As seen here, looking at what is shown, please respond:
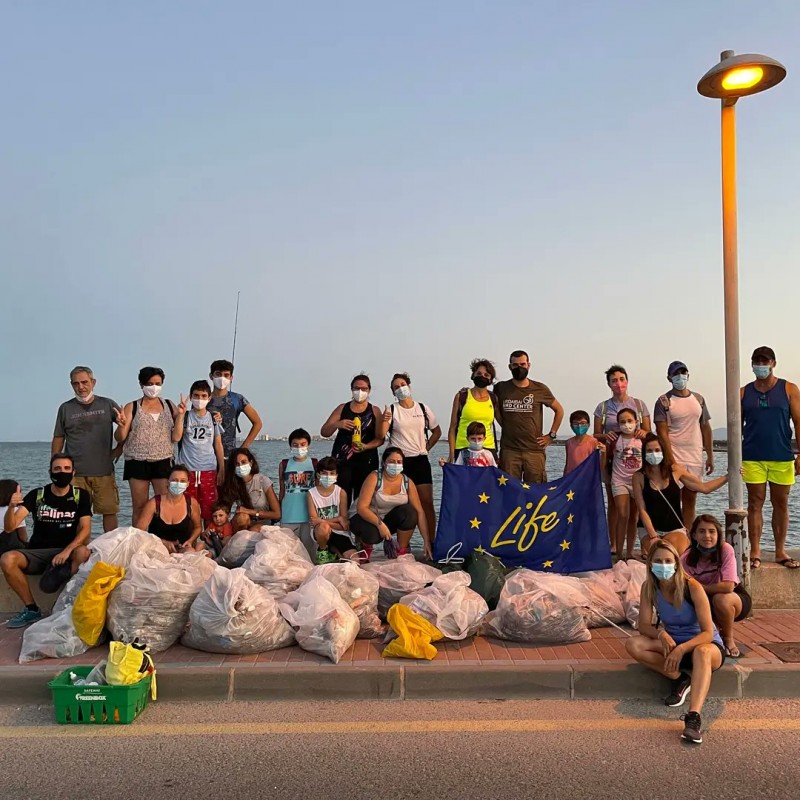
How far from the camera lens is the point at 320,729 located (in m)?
4.54

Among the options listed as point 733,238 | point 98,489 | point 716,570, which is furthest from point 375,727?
point 733,238

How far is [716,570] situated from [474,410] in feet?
10.5

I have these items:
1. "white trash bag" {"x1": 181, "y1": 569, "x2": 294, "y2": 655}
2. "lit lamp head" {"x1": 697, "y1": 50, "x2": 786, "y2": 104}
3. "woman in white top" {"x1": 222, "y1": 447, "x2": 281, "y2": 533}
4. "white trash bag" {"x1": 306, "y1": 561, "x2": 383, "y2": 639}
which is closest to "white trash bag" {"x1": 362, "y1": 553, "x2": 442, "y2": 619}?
"white trash bag" {"x1": 306, "y1": 561, "x2": 383, "y2": 639}

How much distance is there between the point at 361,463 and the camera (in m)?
8.12

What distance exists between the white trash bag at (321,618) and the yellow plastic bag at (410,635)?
0.31 metres

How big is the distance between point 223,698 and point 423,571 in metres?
2.19

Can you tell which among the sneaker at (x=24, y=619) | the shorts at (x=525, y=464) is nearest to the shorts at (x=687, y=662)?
the shorts at (x=525, y=464)

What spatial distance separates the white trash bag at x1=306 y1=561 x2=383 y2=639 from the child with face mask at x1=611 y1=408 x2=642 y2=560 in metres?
2.79

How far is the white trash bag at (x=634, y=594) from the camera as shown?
249 inches

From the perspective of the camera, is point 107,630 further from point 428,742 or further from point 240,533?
point 428,742

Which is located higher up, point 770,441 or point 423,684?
point 770,441

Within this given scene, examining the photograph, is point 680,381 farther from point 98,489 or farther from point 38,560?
point 38,560

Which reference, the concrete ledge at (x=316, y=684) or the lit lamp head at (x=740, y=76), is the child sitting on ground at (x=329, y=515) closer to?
the concrete ledge at (x=316, y=684)

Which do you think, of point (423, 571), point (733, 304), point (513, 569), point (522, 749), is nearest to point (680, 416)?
point (733, 304)
